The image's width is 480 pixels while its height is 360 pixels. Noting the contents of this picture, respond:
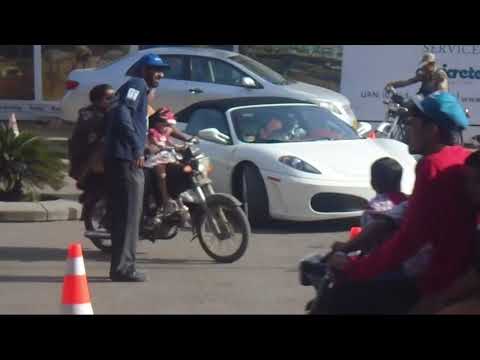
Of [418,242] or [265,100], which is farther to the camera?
[265,100]

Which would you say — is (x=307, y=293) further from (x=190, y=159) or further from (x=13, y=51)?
(x=13, y=51)

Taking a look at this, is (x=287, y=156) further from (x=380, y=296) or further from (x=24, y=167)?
(x=380, y=296)

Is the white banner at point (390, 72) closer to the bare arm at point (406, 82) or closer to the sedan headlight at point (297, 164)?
the bare arm at point (406, 82)

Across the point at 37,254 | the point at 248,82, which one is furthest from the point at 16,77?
the point at 37,254

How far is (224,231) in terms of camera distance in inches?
346

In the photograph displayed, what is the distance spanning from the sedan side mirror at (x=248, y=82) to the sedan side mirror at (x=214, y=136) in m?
4.92

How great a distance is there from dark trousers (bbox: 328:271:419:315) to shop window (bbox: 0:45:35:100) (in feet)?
55.1

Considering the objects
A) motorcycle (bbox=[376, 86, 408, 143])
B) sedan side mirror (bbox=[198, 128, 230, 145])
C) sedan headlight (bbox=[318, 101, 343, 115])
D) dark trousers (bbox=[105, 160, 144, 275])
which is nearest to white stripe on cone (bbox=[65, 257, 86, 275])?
dark trousers (bbox=[105, 160, 144, 275])

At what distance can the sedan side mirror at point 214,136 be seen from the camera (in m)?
10.4

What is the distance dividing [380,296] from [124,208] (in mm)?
4352

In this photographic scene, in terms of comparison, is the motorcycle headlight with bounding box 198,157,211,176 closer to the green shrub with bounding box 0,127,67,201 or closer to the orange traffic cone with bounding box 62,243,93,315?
the orange traffic cone with bounding box 62,243,93,315
